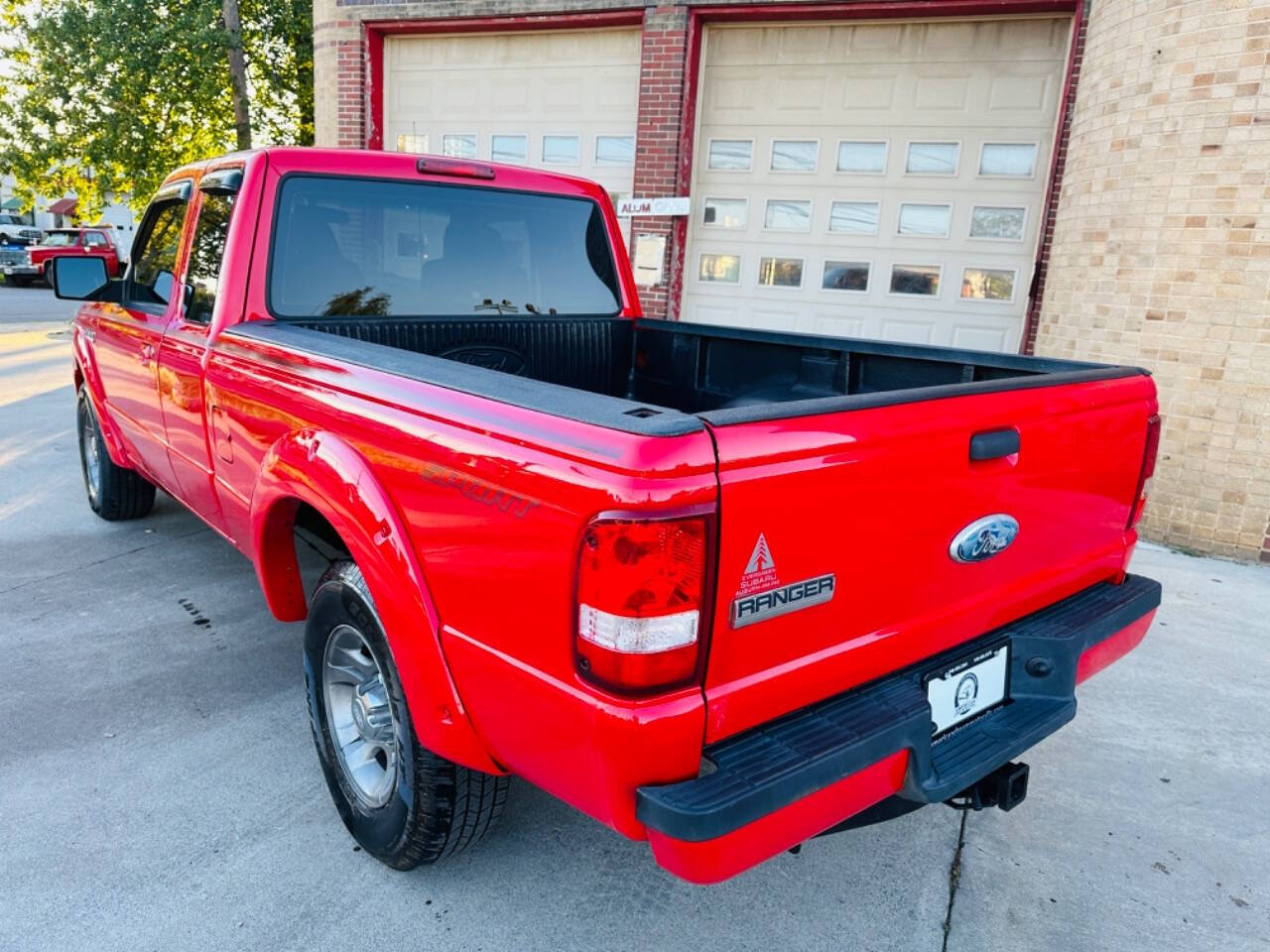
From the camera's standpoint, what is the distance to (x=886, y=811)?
6.53 ft

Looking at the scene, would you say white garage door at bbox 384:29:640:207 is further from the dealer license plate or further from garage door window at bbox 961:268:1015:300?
the dealer license plate

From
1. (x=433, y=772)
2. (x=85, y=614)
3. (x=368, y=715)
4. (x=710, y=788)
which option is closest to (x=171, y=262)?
(x=85, y=614)

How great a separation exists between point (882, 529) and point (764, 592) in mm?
339

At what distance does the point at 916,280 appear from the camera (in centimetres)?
743

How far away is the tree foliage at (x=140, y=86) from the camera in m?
13.2

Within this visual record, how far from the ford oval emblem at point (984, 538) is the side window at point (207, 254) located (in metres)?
2.56

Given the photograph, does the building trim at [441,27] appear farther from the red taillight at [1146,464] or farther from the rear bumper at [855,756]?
the rear bumper at [855,756]

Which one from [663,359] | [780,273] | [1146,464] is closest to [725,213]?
[780,273]

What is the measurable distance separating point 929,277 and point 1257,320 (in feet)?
8.72

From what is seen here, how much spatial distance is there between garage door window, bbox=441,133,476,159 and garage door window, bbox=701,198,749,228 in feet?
9.22

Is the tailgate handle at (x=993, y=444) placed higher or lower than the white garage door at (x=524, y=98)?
lower

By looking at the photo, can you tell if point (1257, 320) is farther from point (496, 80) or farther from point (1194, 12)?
point (496, 80)

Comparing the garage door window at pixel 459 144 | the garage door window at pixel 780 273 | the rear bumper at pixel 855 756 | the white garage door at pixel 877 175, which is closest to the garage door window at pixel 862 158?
the white garage door at pixel 877 175

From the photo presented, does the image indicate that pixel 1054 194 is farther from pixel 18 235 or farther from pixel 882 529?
pixel 18 235
